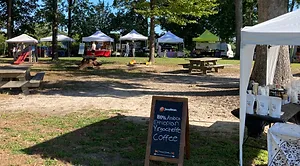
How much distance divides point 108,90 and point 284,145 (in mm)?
7263

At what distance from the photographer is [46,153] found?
177 inches

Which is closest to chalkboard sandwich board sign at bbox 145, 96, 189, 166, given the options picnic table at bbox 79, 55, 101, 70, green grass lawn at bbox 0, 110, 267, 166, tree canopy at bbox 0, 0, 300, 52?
green grass lawn at bbox 0, 110, 267, 166

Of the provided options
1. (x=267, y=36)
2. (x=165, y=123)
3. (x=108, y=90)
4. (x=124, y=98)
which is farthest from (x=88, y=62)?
(x=267, y=36)

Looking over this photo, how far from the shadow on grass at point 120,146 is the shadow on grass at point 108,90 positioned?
3.46 meters

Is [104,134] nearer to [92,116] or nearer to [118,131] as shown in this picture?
[118,131]

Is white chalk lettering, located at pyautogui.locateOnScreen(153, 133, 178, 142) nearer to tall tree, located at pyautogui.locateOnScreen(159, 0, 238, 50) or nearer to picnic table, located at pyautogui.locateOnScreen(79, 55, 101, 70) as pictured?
picnic table, located at pyautogui.locateOnScreen(79, 55, 101, 70)

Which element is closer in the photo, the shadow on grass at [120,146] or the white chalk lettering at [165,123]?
the white chalk lettering at [165,123]

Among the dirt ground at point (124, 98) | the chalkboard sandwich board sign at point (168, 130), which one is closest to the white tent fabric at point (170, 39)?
the dirt ground at point (124, 98)

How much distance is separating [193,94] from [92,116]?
3.75 metres

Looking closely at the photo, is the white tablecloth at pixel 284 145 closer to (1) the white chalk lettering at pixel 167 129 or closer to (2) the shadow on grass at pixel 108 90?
(1) the white chalk lettering at pixel 167 129

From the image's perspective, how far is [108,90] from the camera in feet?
33.6

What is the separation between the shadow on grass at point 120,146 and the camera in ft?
14.2

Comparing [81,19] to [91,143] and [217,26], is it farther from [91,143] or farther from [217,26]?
[91,143]

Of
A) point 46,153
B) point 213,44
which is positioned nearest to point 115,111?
point 46,153
